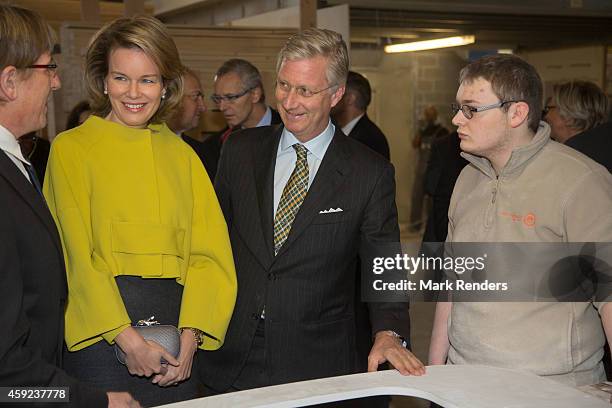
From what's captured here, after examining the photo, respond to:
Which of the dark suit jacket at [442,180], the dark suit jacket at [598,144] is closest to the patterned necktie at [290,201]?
the dark suit jacket at [598,144]

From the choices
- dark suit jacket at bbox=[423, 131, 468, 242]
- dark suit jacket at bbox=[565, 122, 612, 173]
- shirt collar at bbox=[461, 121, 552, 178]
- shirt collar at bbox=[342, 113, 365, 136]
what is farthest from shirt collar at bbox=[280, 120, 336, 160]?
shirt collar at bbox=[342, 113, 365, 136]

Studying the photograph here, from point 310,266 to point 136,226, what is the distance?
0.59 m

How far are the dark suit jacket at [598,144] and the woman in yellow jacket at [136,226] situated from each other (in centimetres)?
215

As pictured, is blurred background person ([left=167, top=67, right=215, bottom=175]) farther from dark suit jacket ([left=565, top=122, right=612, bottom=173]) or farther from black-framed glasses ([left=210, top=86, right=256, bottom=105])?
dark suit jacket ([left=565, top=122, right=612, bottom=173])

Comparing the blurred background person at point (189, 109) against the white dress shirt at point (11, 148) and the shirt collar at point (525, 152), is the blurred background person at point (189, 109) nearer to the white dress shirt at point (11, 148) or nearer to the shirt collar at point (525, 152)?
the shirt collar at point (525, 152)

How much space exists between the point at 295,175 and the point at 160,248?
1.85 feet

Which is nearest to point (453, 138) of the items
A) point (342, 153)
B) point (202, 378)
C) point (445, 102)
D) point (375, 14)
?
point (342, 153)

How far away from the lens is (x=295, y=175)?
8.29 feet

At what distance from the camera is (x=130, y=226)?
214cm

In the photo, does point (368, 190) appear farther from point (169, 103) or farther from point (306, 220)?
point (169, 103)

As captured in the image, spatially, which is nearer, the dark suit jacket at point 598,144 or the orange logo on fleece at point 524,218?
the orange logo on fleece at point 524,218

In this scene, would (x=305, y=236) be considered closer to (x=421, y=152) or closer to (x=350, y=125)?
(x=350, y=125)

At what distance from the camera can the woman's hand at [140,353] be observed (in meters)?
2.09

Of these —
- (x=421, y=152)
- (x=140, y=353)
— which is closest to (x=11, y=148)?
(x=140, y=353)
